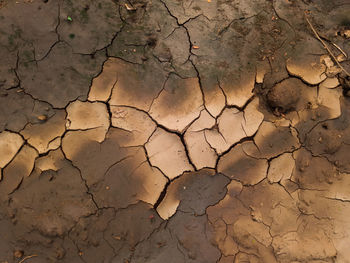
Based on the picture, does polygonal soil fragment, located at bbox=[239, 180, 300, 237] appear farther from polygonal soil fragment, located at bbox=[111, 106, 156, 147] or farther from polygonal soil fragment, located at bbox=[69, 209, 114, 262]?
polygonal soil fragment, located at bbox=[69, 209, 114, 262]

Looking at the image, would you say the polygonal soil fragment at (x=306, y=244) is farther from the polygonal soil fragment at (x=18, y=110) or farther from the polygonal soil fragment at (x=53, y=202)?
the polygonal soil fragment at (x=18, y=110)

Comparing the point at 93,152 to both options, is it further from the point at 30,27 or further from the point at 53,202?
the point at 30,27

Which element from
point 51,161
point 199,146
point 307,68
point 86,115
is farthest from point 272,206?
point 51,161

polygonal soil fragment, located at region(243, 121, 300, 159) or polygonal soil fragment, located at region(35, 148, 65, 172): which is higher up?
polygonal soil fragment, located at region(243, 121, 300, 159)

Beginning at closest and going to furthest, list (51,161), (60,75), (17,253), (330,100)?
1. (17,253)
2. (51,161)
3. (60,75)
4. (330,100)

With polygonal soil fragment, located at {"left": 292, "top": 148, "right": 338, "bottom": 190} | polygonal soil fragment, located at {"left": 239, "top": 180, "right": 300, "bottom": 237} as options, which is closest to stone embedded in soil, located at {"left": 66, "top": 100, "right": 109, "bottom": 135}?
polygonal soil fragment, located at {"left": 239, "top": 180, "right": 300, "bottom": 237}

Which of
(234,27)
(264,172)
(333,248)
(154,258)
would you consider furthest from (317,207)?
(234,27)

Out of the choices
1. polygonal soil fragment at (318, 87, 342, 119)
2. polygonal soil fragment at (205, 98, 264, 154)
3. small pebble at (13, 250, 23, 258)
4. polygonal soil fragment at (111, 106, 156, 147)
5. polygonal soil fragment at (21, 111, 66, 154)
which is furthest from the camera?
polygonal soil fragment at (318, 87, 342, 119)
